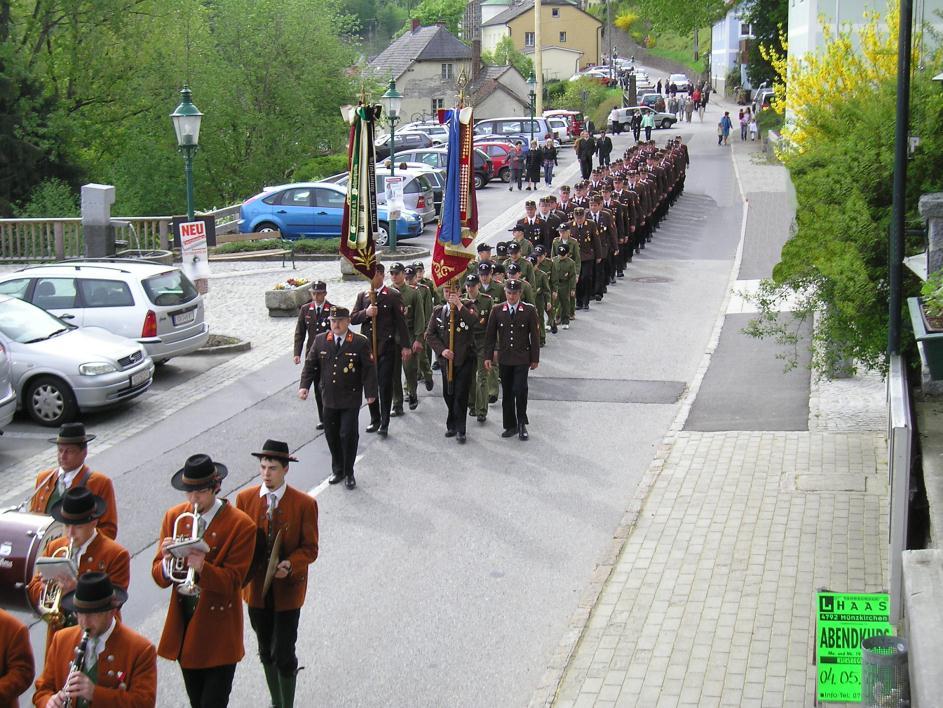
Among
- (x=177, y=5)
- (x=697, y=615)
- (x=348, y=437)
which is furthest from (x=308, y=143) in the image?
(x=697, y=615)

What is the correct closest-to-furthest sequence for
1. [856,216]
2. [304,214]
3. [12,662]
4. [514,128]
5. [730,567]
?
[12,662] < [730,567] < [856,216] < [304,214] < [514,128]

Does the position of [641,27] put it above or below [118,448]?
above

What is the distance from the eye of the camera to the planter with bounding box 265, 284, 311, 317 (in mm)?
22047

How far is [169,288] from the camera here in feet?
58.5

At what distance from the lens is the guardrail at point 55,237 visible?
2798 cm

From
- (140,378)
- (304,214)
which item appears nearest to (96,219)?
(304,214)

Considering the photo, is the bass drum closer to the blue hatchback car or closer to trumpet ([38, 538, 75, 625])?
trumpet ([38, 538, 75, 625])

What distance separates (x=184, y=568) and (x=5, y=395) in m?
8.13

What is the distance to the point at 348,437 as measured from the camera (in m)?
12.5

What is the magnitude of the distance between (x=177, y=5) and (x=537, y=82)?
61.6 feet

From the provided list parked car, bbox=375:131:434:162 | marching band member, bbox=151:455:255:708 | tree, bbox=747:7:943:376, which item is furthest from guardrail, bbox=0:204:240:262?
marching band member, bbox=151:455:255:708

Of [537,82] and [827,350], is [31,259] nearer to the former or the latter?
[827,350]

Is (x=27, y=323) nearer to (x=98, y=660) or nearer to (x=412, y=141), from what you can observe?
(x=98, y=660)

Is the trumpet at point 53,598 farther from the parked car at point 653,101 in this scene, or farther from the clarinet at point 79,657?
the parked car at point 653,101
